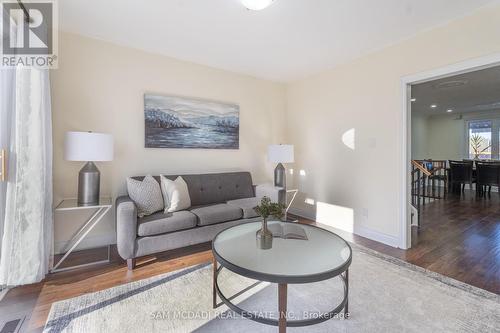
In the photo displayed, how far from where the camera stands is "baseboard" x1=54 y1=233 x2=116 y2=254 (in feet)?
8.54

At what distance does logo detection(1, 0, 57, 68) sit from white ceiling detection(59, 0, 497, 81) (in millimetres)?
171

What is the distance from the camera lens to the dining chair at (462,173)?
5.93 meters

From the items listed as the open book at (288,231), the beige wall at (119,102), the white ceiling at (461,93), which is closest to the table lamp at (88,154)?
the beige wall at (119,102)

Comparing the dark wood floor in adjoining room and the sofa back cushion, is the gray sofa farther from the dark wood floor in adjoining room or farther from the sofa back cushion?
the dark wood floor in adjoining room

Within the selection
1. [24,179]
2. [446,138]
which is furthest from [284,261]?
[446,138]

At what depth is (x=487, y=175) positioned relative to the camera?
5738 mm

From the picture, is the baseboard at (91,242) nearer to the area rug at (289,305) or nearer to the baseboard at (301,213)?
the area rug at (289,305)

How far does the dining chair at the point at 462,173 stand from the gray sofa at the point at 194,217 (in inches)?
227

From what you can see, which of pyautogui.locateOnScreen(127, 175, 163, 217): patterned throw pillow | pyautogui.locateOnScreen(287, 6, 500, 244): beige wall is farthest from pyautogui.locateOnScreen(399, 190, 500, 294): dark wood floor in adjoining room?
pyautogui.locateOnScreen(127, 175, 163, 217): patterned throw pillow

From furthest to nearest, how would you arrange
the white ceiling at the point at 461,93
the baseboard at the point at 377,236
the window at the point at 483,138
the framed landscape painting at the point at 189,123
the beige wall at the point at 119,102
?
the window at the point at 483,138
the white ceiling at the point at 461,93
the framed landscape painting at the point at 189,123
the baseboard at the point at 377,236
the beige wall at the point at 119,102

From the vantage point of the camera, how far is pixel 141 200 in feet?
8.24

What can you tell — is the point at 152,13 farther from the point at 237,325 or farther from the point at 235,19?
the point at 237,325

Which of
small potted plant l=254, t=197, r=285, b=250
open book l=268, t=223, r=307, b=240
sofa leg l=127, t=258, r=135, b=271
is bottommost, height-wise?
sofa leg l=127, t=258, r=135, b=271

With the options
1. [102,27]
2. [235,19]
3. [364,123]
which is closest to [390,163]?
[364,123]
